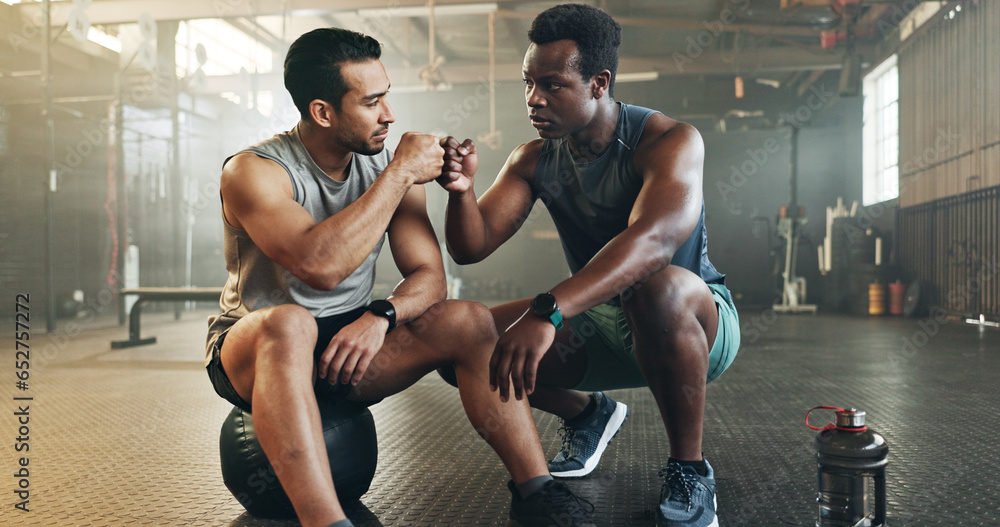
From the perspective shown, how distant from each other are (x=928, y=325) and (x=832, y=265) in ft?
8.92

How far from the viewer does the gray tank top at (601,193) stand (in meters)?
1.64

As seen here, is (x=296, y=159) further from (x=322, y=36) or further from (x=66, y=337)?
(x=66, y=337)

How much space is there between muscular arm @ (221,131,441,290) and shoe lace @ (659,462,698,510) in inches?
30.8

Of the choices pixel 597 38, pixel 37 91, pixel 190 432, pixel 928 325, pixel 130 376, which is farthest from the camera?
pixel 37 91

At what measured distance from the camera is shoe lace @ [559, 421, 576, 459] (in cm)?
179

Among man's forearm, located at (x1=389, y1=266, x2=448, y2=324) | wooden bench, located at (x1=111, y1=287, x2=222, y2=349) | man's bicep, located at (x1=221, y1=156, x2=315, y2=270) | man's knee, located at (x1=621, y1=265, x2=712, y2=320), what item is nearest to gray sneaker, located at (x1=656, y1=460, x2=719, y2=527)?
man's knee, located at (x1=621, y1=265, x2=712, y2=320)

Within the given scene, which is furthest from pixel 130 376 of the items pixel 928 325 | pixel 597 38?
pixel 928 325

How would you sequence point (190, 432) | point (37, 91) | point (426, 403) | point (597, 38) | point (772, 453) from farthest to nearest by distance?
point (37, 91)
point (426, 403)
point (190, 432)
point (772, 453)
point (597, 38)

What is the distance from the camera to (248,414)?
1476mm

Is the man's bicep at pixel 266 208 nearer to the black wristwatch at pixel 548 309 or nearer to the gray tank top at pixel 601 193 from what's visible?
the black wristwatch at pixel 548 309

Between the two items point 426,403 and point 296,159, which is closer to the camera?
point 296,159

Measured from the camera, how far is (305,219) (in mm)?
1352

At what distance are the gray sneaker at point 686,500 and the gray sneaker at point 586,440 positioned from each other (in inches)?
13.9

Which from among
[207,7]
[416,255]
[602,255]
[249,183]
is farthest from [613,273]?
[207,7]
